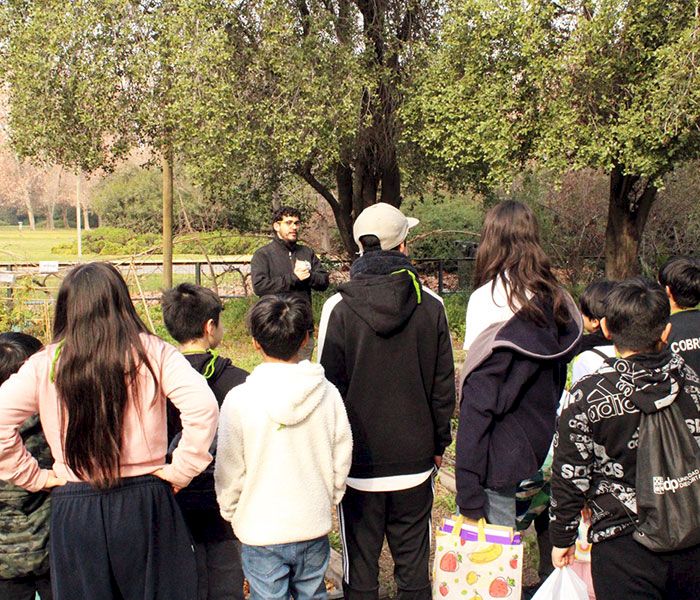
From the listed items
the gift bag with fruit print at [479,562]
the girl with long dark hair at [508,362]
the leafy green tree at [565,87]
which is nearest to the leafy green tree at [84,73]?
the leafy green tree at [565,87]

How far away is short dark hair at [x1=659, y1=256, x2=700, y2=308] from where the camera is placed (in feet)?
12.1

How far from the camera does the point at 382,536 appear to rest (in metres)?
3.19

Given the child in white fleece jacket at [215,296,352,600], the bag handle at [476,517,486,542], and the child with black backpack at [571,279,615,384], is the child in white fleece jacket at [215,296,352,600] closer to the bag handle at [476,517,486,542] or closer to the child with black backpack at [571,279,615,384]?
the bag handle at [476,517,486,542]

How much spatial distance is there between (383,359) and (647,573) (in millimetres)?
1247

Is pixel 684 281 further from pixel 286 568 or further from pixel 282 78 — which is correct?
pixel 282 78

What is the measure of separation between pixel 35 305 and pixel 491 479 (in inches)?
313

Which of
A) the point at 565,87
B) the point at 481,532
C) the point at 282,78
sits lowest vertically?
the point at 481,532

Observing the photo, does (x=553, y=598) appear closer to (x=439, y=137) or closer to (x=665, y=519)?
(x=665, y=519)

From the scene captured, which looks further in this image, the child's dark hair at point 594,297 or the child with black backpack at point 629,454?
the child's dark hair at point 594,297

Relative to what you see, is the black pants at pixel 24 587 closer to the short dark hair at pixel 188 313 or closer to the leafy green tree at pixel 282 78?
the short dark hair at pixel 188 313

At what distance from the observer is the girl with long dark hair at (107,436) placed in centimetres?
247

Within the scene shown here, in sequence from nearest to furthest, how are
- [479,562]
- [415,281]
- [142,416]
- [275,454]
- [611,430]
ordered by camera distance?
[611,430] → [142,416] → [275,454] → [479,562] → [415,281]

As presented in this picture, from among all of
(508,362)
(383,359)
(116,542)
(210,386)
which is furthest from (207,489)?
(508,362)

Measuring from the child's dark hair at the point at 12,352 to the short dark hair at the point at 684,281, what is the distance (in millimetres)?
3006
